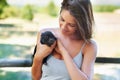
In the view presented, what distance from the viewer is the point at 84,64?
1443 mm

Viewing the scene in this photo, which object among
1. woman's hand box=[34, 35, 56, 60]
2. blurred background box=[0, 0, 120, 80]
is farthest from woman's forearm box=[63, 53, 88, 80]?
blurred background box=[0, 0, 120, 80]

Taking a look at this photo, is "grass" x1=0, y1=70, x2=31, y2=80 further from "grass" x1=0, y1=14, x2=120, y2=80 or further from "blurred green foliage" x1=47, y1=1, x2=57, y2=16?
"blurred green foliage" x1=47, y1=1, x2=57, y2=16

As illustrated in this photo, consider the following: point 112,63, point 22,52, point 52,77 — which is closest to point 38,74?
point 52,77

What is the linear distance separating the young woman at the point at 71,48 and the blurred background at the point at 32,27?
1.92 feet

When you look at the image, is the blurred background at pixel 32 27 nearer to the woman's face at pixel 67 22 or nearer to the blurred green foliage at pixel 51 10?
the blurred green foliage at pixel 51 10

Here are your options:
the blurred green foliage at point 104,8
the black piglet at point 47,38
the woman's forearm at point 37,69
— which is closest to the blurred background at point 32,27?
the blurred green foliage at point 104,8

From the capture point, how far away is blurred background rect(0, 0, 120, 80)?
205 cm

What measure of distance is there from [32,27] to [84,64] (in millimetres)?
779

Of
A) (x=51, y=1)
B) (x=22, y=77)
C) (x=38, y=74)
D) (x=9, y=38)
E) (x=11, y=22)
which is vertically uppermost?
(x=51, y=1)

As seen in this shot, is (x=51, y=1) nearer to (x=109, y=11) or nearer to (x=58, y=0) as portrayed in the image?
(x=58, y=0)

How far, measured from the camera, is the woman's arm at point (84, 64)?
1379mm

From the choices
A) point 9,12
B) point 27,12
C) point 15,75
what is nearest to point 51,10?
point 27,12

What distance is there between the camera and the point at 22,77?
7.12ft

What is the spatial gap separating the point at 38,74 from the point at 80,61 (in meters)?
0.28
